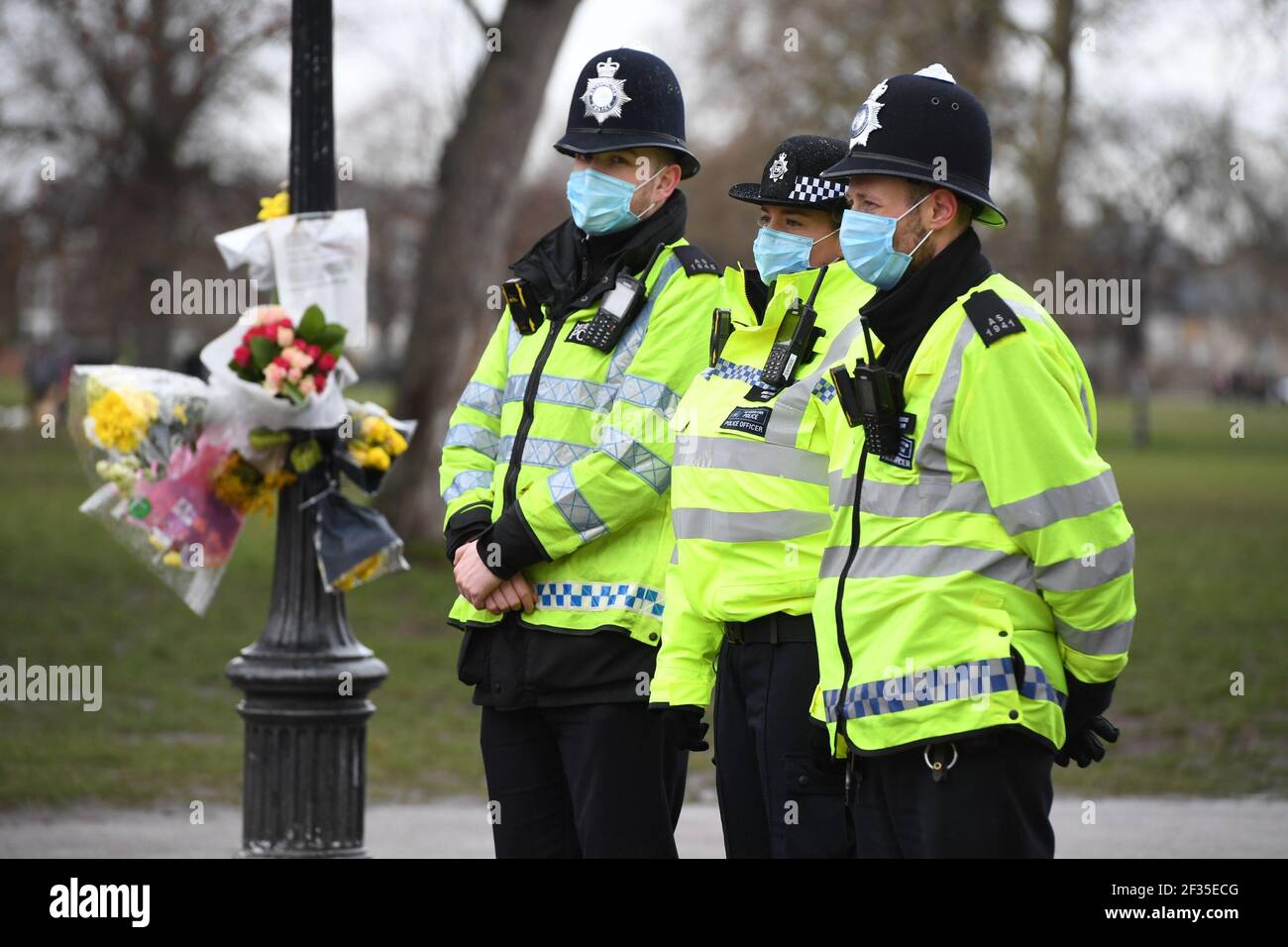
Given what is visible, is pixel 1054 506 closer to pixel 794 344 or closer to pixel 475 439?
pixel 794 344

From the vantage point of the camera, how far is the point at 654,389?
4609 millimetres

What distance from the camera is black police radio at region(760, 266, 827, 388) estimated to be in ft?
14.1

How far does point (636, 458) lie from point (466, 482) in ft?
Answer: 1.74

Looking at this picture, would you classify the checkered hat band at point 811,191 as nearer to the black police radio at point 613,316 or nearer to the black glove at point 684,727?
the black police radio at point 613,316

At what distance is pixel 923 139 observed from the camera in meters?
3.71

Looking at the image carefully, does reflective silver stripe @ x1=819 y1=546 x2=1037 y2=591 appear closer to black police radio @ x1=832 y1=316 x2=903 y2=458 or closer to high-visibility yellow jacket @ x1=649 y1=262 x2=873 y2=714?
black police radio @ x1=832 y1=316 x2=903 y2=458

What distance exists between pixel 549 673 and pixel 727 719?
47cm

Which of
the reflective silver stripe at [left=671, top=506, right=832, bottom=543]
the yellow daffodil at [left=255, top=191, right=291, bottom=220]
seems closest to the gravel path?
the yellow daffodil at [left=255, top=191, right=291, bottom=220]

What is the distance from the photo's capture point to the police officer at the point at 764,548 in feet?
13.8

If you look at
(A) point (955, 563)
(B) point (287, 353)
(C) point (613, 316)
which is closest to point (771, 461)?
(C) point (613, 316)

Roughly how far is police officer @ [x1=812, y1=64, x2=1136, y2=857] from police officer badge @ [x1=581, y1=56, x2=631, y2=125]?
1173 mm

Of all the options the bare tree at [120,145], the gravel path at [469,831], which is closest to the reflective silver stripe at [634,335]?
the gravel path at [469,831]
